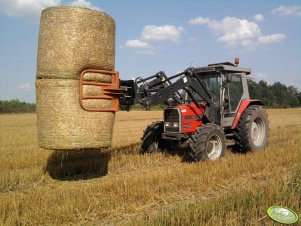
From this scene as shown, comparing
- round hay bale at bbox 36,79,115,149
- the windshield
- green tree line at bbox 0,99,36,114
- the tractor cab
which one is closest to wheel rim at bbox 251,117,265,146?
the tractor cab

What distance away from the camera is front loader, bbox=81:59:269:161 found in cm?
718

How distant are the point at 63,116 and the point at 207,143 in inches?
130

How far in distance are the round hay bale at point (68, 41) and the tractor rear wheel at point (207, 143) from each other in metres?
2.86

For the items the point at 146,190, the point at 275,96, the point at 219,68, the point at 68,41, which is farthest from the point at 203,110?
the point at 275,96

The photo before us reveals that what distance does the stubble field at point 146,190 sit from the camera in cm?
407

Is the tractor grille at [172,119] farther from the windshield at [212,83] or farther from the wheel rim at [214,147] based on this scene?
the windshield at [212,83]

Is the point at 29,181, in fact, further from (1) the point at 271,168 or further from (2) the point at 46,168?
(1) the point at 271,168

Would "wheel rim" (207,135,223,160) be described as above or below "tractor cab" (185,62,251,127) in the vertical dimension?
below

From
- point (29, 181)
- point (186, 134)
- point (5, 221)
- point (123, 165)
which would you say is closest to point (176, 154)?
point (186, 134)

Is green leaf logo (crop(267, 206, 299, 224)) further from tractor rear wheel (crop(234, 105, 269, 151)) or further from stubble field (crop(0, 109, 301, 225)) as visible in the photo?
tractor rear wheel (crop(234, 105, 269, 151))

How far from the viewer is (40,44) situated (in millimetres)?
5504

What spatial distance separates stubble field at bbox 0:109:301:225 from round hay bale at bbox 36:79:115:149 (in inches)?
30.0

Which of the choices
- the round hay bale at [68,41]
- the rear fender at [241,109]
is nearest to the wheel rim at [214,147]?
the rear fender at [241,109]

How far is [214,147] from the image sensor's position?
25.4 ft
